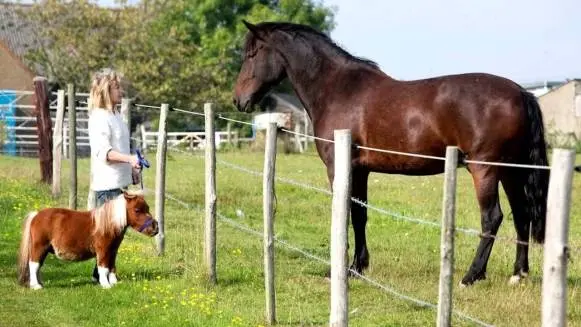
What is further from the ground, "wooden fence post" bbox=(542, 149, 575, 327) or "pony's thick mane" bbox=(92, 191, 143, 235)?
"wooden fence post" bbox=(542, 149, 575, 327)

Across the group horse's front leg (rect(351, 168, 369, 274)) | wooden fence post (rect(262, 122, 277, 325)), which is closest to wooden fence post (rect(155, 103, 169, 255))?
horse's front leg (rect(351, 168, 369, 274))

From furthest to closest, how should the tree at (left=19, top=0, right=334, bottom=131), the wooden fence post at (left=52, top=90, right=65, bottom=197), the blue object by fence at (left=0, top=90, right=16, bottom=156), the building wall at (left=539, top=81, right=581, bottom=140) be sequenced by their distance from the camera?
the building wall at (left=539, top=81, right=581, bottom=140)
the tree at (left=19, top=0, right=334, bottom=131)
the blue object by fence at (left=0, top=90, right=16, bottom=156)
the wooden fence post at (left=52, top=90, right=65, bottom=197)

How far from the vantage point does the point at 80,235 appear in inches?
379

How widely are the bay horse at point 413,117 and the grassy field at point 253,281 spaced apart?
710 millimetres

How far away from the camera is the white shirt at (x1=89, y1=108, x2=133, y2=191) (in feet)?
31.6

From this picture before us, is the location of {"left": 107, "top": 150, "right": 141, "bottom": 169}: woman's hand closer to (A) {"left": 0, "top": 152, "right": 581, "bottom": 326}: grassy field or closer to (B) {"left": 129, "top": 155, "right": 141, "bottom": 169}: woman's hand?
(B) {"left": 129, "top": 155, "right": 141, "bottom": 169}: woman's hand

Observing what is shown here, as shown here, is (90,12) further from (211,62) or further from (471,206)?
(471,206)

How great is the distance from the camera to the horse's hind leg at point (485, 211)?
967 cm

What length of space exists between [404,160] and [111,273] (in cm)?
292

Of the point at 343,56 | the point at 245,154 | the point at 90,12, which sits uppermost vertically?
the point at 90,12

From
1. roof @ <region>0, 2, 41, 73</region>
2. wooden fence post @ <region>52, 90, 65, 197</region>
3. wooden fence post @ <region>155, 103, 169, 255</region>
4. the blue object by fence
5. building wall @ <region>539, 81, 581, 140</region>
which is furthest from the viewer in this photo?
roof @ <region>0, 2, 41, 73</region>

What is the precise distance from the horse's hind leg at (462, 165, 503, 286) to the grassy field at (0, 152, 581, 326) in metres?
0.14

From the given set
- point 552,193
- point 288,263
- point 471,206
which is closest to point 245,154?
point 471,206

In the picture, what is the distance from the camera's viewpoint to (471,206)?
58.3ft
